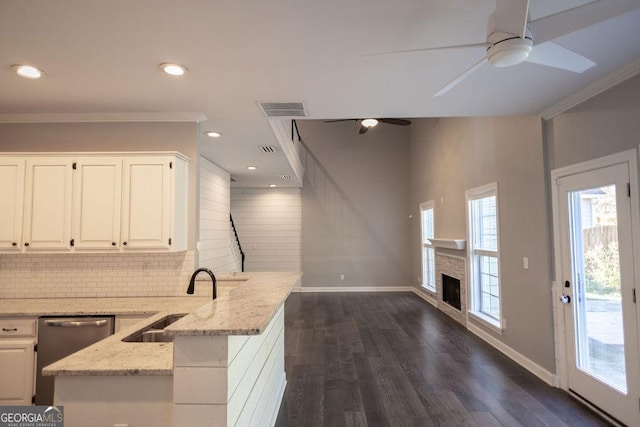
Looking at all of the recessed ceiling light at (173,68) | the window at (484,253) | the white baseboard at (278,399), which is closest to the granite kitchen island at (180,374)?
the white baseboard at (278,399)

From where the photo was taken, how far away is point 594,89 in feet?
9.39

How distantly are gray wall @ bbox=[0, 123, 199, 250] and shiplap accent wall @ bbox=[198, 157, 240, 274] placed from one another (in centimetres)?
163

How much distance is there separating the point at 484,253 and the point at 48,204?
5.23m

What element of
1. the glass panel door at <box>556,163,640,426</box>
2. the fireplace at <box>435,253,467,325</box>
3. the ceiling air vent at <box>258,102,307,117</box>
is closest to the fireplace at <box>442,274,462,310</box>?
the fireplace at <box>435,253,467,325</box>

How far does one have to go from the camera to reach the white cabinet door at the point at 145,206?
3072 mm

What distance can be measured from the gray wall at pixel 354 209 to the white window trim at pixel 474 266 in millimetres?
3554

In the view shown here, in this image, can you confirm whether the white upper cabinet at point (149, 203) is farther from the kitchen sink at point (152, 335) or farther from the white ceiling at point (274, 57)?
the kitchen sink at point (152, 335)

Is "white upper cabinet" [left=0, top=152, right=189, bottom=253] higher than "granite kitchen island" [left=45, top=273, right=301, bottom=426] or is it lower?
higher

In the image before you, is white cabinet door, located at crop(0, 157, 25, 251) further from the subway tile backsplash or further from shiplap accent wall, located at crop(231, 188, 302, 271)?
shiplap accent wall, located at crop(231, 188, 302, 271)

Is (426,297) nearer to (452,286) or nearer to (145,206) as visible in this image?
(452,286)

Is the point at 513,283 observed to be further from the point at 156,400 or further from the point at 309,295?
the point at 309,295

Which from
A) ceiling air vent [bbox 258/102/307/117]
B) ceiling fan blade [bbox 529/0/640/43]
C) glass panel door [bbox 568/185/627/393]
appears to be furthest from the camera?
ceiling air vent [bbox 258/102/307/117]

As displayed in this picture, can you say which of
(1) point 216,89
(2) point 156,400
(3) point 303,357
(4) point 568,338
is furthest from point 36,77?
(4) point 568,338

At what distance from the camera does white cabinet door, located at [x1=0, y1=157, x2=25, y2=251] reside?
9.82 ft
